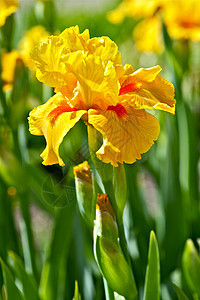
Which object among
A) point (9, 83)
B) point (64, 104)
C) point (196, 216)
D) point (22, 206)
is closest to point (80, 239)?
point (22, 206)

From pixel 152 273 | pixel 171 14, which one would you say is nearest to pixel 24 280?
pixel 152 273

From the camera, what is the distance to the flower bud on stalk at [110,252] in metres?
0.56

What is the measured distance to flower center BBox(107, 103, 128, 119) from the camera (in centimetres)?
53

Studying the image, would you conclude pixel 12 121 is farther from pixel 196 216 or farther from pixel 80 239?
pixel 196 216

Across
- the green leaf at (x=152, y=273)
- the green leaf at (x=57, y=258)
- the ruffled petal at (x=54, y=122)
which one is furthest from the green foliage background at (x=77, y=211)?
the ruffled petal at (x=54, y=122)

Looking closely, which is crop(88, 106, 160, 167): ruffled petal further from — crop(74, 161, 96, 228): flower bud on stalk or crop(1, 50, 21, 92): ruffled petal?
crop(1, 50, 21, 92): ruffled petal

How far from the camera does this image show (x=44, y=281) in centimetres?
89

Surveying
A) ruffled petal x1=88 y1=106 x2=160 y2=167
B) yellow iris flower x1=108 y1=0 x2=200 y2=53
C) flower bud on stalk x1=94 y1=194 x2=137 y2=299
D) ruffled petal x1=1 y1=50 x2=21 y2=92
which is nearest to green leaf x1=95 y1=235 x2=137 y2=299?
flower bud on stalk x1=94 y1=194 x2=137 y2=299

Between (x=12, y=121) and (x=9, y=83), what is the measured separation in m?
0.11

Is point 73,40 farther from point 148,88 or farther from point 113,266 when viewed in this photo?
point 113,266

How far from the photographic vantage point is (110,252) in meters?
0.58

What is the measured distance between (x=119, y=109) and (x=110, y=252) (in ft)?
0.63

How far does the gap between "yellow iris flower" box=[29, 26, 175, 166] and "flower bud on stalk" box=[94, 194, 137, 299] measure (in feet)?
0.28

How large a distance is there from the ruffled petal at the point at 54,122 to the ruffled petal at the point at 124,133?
0.03 meters
